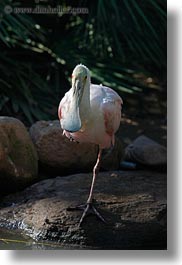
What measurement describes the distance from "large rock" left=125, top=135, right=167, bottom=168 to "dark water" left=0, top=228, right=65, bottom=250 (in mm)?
768

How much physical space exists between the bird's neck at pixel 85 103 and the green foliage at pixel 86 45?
0.49m

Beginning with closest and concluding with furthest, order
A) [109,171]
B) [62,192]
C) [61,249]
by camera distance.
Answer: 1. [61,249]
2. [62,192]
3. [109,171]

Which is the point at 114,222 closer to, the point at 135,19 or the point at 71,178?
the point at 71,178

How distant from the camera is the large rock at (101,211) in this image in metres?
3.93

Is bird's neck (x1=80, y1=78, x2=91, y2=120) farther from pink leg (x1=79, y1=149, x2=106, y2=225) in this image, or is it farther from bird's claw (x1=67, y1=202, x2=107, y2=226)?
bird's claw (x1=67, y1=202, x2=107, y2=226)

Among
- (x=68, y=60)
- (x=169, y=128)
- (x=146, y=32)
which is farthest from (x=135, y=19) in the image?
(x=169, y=128)

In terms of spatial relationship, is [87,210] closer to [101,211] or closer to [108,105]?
[101,211]

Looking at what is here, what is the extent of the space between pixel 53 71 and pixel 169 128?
0.85 m

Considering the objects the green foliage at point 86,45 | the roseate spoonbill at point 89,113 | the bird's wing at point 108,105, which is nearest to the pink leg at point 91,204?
the roseate spoonbill at point 89,113

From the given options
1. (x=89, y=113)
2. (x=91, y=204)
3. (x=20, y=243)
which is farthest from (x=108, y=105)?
(x=20, y=243)

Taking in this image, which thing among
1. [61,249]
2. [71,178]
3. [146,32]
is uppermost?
[146,32]

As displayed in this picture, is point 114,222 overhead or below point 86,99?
below

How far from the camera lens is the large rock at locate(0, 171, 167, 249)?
3.93 m

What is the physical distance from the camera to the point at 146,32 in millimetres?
4410
